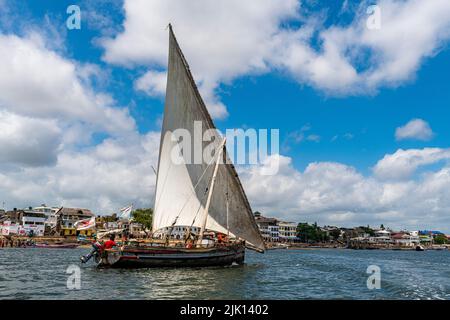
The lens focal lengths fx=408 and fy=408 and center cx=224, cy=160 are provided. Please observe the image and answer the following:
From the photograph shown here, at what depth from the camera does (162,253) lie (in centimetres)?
3831

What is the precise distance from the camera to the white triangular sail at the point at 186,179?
42.2m

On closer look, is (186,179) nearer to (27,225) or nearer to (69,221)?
(27,225)

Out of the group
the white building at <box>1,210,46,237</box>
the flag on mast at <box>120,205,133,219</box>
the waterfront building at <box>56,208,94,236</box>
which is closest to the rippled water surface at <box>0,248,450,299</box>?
the flag on mast at <box>120,205,133,219</box>

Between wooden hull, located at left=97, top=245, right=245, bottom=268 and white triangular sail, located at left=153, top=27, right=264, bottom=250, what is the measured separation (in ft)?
11.9

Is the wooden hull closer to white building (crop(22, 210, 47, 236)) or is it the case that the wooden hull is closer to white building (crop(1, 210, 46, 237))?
white building (crop(1, 210, 46, 237))

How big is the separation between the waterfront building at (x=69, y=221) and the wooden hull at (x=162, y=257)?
118 meters

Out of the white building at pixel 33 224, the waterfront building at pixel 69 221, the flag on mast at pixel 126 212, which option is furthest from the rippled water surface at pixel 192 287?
the waterfront building at pixel 69 221

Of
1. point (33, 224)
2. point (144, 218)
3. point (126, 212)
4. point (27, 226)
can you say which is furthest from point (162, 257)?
point (33, 224)

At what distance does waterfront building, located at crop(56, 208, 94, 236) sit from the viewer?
5925 inches

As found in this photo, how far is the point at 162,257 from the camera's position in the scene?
Result: 1510 inches

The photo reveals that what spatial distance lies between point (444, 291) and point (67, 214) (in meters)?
145
